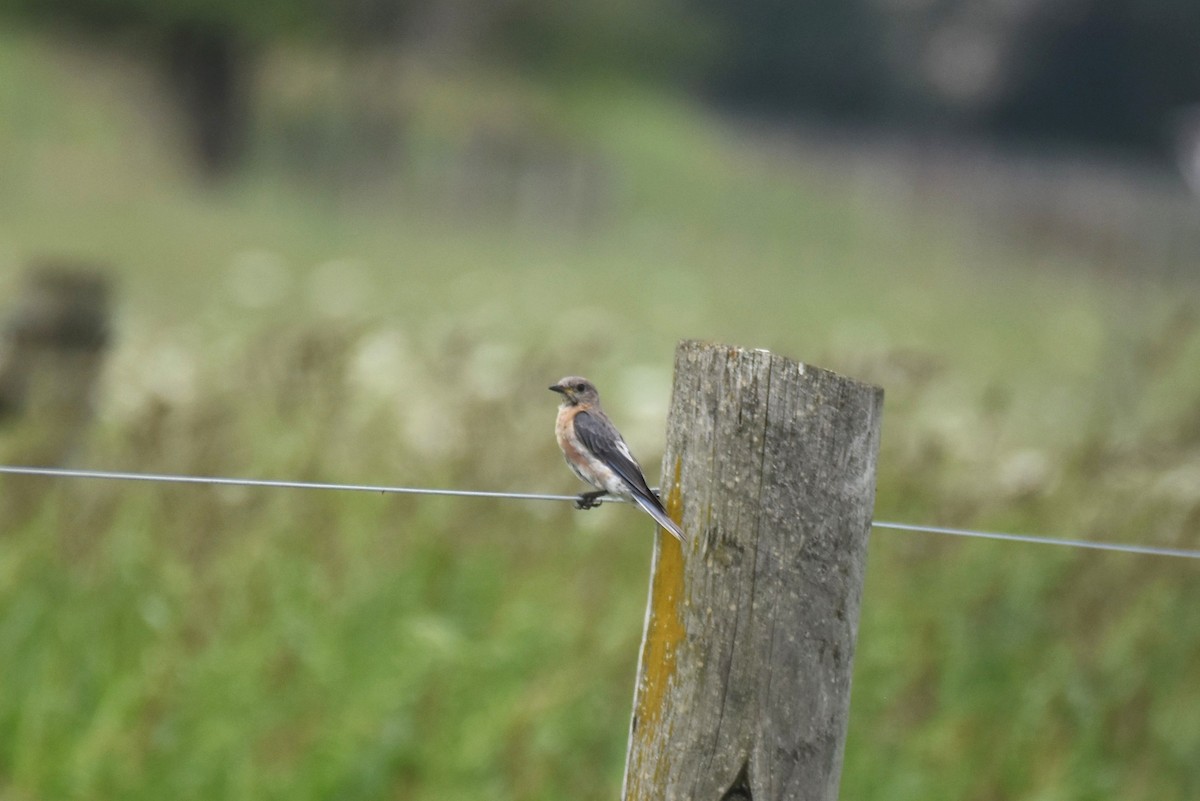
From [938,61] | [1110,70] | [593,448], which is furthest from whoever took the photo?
[938,61]

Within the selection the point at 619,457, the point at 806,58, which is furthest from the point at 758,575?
the point at 806,58

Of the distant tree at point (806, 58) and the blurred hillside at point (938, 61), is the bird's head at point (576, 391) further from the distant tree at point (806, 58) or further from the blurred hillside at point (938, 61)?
the distant tree at point (806, 58)

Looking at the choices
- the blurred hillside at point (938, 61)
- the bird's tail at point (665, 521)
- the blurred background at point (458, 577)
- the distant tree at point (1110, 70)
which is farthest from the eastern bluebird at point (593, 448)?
the distant tree at point (1110, 70)

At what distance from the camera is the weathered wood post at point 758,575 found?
215 centimetres

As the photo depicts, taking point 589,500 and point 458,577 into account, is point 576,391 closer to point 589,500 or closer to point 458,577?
point 589,500

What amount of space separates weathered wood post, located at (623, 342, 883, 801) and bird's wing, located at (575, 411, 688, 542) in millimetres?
36

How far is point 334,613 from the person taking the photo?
4.14 meters

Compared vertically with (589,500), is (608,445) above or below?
above

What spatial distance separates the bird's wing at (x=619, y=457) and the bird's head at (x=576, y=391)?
0.58 ft

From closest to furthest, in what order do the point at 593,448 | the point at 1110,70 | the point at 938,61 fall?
1. the point at 593,448
2. the point at 1110,70
3. the point at 938,61

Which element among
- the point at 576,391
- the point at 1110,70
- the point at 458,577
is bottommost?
A: the point at 458,577

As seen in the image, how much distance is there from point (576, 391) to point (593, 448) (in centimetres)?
38

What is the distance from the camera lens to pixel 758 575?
7.06ft

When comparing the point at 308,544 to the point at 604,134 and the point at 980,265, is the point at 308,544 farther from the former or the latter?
the point at 604,134
